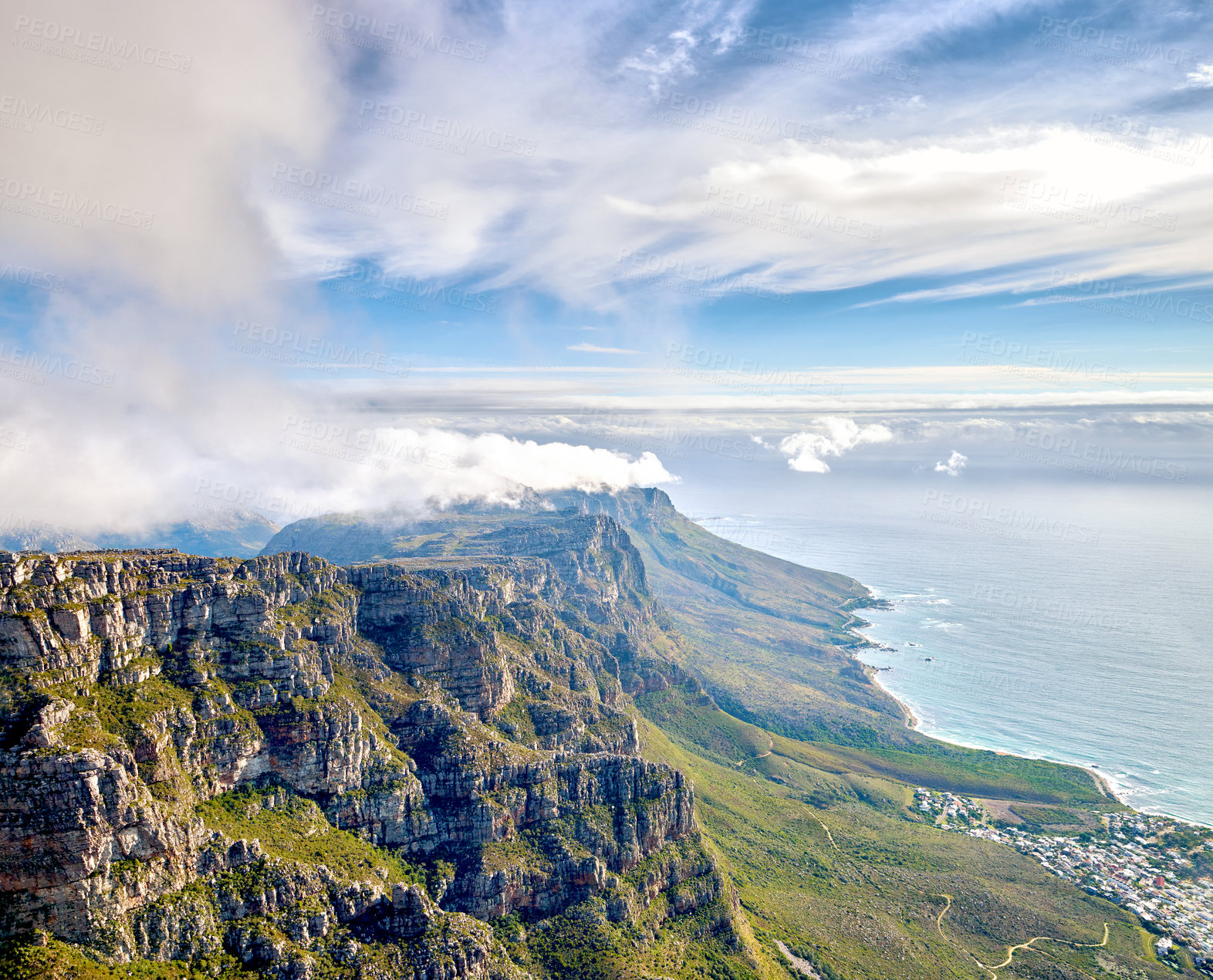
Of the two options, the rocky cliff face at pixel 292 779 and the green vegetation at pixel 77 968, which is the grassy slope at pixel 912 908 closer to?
the rocky cliff face at pixel 292 779

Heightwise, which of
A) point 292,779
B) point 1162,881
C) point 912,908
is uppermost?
point 292,779

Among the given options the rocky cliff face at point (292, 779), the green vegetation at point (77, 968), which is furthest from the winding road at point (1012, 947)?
the green vegetation at point (77, 968)

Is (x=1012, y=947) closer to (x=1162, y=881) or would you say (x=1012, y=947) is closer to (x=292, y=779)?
(x=1162, y=881)

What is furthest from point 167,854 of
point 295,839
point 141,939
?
point 295,839

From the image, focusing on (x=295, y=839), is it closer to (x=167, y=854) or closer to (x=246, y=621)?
(x=167, y=854)

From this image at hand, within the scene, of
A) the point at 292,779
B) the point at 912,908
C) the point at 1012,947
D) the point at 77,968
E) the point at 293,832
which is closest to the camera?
the point at 77,968

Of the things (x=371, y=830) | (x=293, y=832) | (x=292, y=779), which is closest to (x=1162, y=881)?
(x=371, y=830)

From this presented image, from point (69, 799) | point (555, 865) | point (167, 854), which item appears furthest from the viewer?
point (555, 865)

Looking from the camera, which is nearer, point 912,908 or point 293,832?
point 293,832
